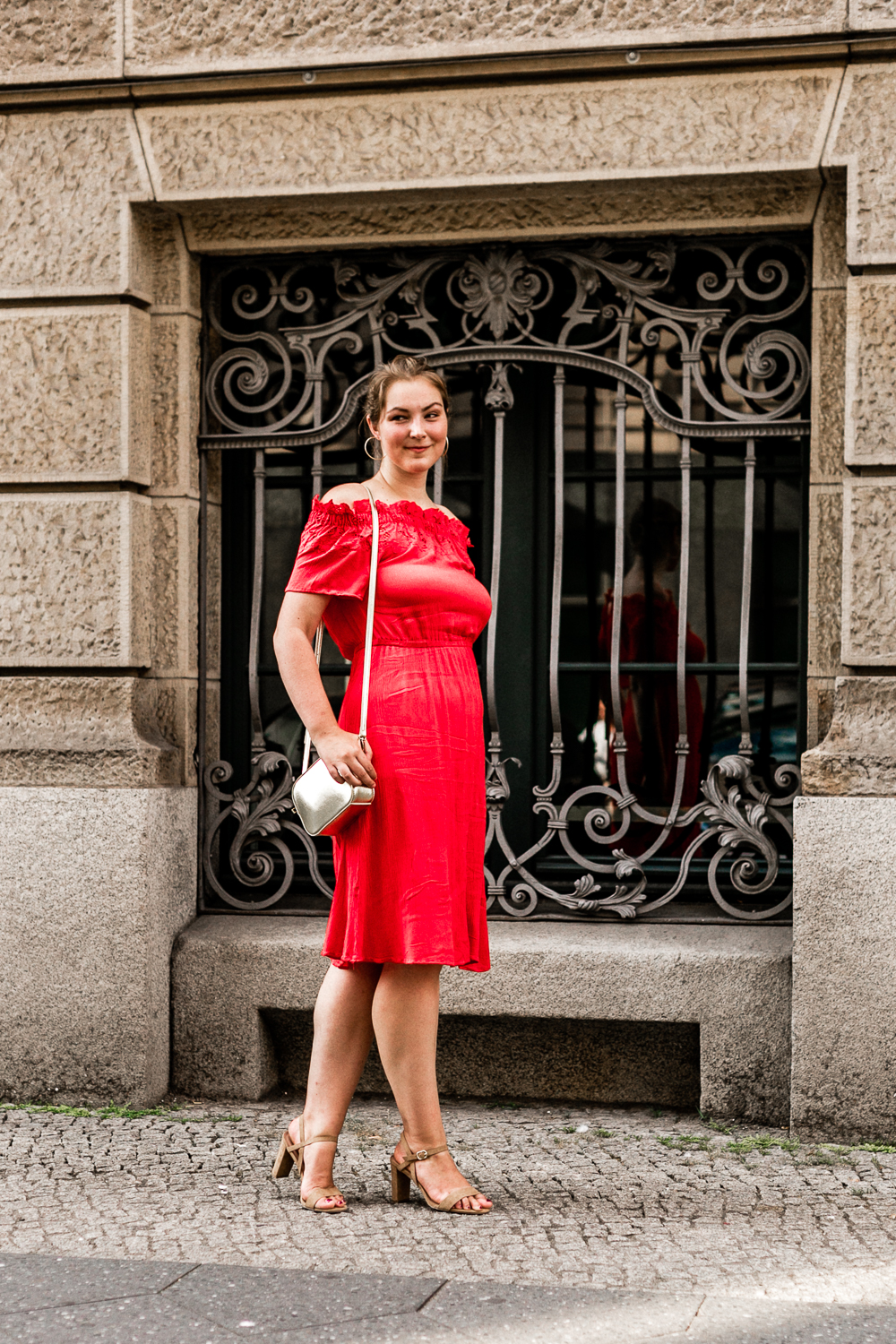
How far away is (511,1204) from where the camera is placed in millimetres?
3857

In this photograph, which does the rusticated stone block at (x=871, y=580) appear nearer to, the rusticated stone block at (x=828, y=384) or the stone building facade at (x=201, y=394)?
the stone building facade at (x=201, y=394)

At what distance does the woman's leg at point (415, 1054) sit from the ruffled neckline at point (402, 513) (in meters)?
1.12

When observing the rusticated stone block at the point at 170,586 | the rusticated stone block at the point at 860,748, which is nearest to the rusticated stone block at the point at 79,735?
the rusticated stone block at the point at 170,586

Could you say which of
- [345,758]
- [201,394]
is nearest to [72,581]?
[201,394]

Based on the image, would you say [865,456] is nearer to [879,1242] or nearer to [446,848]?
[446,848]

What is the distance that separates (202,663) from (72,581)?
21.1 inches

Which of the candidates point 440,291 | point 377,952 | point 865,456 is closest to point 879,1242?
point 377,952

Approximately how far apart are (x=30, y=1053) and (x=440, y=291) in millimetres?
2938

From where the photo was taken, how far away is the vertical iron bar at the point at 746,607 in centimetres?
496

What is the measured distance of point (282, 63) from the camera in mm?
4902

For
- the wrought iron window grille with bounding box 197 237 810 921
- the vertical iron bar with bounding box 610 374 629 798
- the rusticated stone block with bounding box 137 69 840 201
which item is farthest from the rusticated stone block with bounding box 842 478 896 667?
the rusticated stone block with bounding box 137 69 840 201

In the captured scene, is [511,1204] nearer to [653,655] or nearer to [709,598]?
[653,655]

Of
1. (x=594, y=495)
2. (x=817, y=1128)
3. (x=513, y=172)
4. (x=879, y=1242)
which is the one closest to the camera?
(x=879, y=1242)

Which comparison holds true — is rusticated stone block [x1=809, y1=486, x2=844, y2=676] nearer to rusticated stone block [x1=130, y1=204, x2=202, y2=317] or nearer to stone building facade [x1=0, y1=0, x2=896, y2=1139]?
stone building facade [x1=0, y1=0, x2=896, y2=1139]
